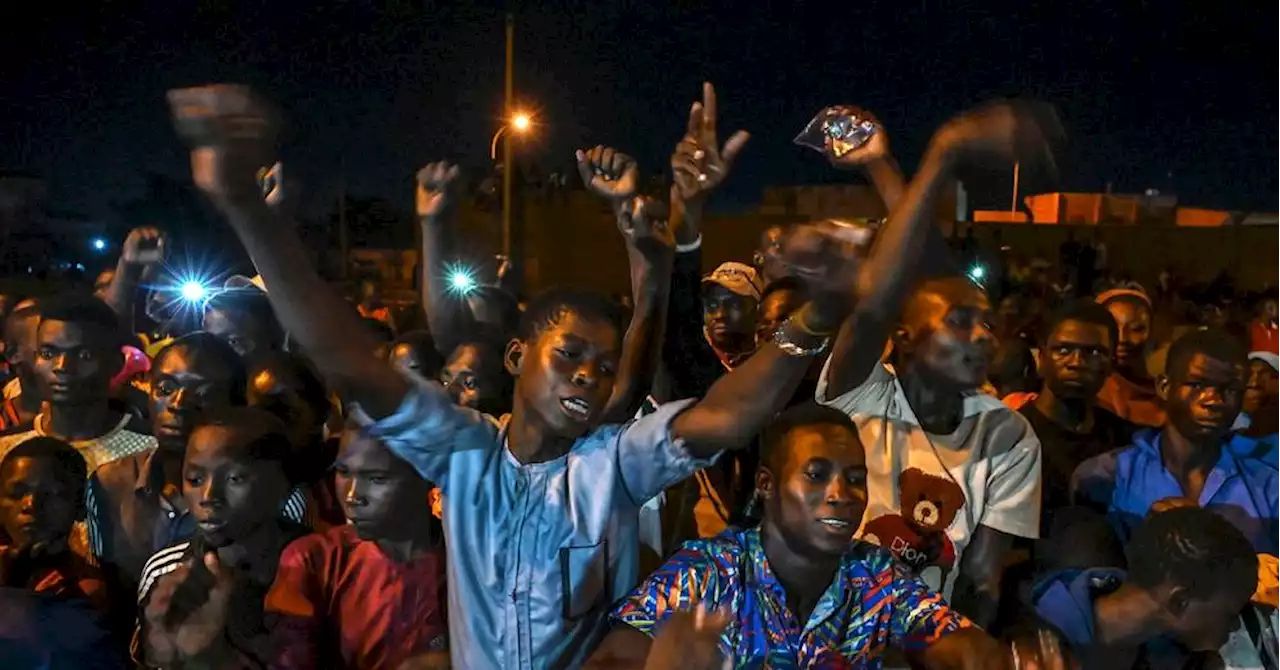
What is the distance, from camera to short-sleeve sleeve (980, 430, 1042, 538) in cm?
283

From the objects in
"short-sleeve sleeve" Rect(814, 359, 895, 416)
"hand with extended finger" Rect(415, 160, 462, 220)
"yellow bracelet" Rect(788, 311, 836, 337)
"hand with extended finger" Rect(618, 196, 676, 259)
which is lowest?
"short-sleeve sleeve" Rect(814, 359, 895, 416)

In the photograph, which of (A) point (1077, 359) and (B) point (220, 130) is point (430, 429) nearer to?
(B) point (220, 130)

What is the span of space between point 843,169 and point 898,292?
50 cm

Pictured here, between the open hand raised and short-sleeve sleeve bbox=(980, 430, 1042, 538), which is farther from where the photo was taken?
short-sleeve sleeve bbox=(980, 430, 1042, 538)

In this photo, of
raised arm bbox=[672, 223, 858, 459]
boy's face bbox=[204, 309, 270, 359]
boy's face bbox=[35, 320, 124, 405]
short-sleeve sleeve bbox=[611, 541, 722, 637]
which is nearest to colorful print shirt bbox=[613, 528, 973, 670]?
short-sleeve sleeve bbox=[611, 541, 722, 637]

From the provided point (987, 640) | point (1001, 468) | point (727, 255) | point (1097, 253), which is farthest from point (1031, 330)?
point (1097, 253)

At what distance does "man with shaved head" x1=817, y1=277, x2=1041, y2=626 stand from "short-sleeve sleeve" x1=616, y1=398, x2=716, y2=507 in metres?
0.71

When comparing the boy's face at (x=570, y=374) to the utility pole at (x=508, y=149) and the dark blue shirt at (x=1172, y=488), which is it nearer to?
the dark blue shirt at (x=1172, y=488)

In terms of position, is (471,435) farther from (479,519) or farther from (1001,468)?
(1001,468)

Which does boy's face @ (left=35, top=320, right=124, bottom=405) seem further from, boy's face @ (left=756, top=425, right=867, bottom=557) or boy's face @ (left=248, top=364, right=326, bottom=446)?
boy's face @ (left=756, top=425, right=867, bottom=557)

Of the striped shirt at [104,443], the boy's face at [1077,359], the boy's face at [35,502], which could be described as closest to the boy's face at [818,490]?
the boy's face at [1077,359]

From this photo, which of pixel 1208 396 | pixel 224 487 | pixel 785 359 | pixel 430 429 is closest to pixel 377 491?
pixel 224 487

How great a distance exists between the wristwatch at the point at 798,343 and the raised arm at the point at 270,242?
79cm

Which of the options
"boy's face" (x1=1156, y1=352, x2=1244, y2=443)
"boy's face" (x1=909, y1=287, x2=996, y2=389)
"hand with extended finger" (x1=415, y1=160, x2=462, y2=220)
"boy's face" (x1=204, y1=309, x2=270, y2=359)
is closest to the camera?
"boy's face" (x1=909, y1=287, x2=996, y2=389)
